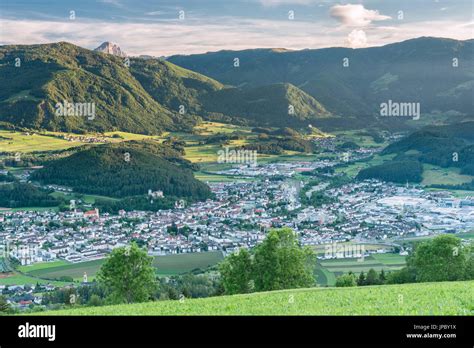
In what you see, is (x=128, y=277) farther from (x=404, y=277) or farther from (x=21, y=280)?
(x=21, y=280)

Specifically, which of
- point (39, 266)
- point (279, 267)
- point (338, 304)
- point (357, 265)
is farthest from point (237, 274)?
point (39, 266)

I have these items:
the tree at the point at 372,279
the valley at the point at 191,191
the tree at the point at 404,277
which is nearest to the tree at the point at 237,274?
the valley at the point at 191,191

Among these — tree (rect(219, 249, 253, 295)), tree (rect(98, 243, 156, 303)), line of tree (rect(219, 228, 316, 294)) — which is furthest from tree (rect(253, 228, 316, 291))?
tree (rect(98, 243, 156, 303))

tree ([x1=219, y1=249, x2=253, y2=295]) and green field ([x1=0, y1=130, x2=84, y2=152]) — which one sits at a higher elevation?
green field ([x1=0, y1=130, x2=84, y2=152])

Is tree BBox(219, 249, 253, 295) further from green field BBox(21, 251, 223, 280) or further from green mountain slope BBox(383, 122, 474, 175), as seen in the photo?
green mountain slope BBox(383, 122, 474, 175)

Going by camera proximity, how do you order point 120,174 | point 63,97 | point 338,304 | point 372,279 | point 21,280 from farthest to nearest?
point 63,97, point 120,174, point 21,280, point 372,279, point 338,304
